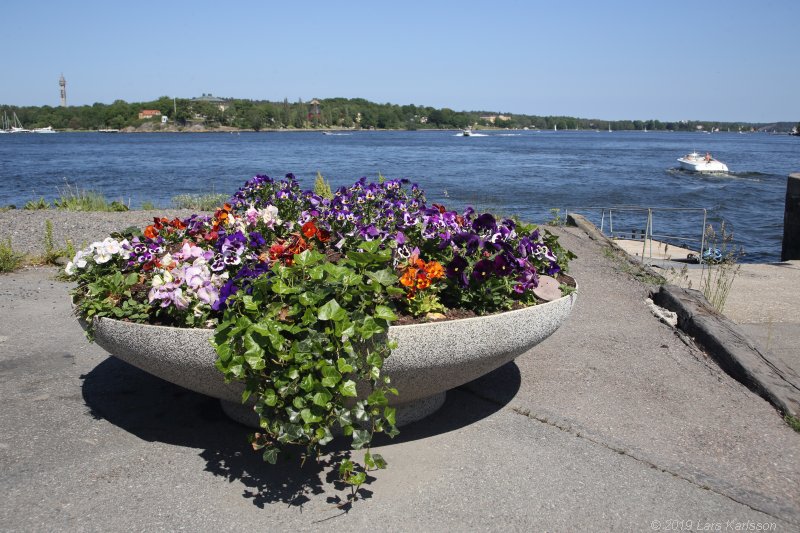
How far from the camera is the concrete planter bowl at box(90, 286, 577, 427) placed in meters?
3.33

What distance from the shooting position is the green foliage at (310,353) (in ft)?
9.76

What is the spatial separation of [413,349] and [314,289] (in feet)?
1.85

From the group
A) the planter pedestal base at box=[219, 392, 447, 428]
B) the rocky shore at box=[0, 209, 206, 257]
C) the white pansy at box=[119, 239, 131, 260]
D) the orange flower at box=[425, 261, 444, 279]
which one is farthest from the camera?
the rocky shore at box=[0, 209, 206, 257]

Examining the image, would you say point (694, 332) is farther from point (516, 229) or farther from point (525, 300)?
point (525, 300)

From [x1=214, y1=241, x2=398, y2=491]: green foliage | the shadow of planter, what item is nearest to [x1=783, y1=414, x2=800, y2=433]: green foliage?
the shadow of planter

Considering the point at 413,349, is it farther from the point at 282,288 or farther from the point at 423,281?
the point at 282,288

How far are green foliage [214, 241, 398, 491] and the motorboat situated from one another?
192 ft

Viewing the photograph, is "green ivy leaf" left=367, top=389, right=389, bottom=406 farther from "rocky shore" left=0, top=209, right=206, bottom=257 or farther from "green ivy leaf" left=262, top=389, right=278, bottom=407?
"rocky shore" left=0, top=209, right=206, bottom=257

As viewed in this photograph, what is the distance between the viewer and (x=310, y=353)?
2984 mm

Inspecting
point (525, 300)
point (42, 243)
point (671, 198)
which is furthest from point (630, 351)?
point (671, 198)

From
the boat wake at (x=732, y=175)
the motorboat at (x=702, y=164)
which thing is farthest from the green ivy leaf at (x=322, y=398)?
the boat wake at (x=732, y=175)

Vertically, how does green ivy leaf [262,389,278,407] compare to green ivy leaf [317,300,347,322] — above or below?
below

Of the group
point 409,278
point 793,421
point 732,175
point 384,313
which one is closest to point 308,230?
point 409,278

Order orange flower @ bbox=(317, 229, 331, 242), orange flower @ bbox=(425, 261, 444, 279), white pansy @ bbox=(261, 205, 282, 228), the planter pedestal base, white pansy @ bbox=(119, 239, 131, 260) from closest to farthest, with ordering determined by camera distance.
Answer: orange flower @ bbox=(425, 261, 444, 279)
the planter pedestal base
white pansy @ bbox=(119, 239, 131, 260)
orange flower @ bbox=(317, 229, 331, 242)
white pansy @ bbox=(261, 205, 282, 228)
